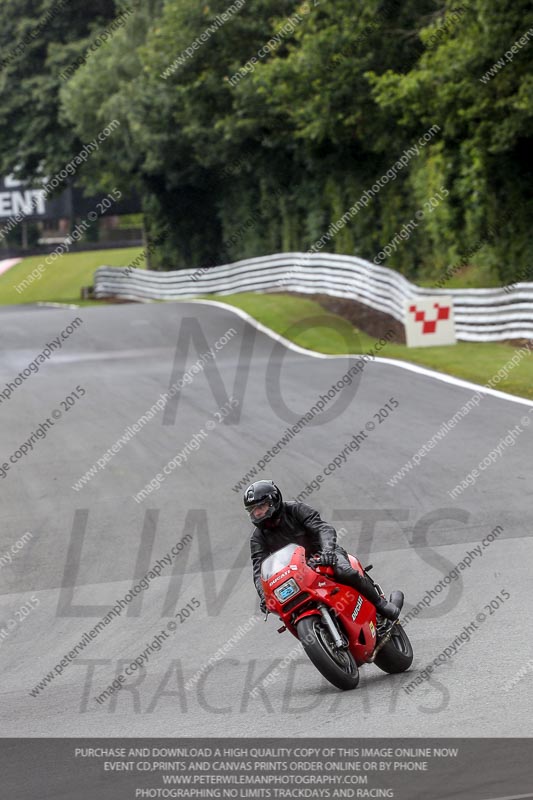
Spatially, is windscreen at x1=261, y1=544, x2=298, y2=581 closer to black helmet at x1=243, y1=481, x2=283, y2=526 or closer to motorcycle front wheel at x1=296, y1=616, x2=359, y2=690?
black helmet at x1=243, y1=481, x2=283, y2=526

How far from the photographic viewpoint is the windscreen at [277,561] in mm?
7629

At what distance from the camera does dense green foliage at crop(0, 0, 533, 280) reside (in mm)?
25719

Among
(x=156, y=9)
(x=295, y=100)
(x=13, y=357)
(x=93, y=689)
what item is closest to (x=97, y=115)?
(x=156, y=9)

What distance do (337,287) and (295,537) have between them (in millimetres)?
23935

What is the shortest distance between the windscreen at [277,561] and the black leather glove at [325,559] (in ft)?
0.53

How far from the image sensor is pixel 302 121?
34312 mm

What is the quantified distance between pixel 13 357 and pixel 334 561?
19.0 metres

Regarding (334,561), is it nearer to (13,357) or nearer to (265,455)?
(265,455)

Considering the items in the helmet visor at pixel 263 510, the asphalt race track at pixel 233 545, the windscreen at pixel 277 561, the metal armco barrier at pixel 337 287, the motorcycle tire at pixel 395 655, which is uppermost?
the helmet visor at pixel 263 510

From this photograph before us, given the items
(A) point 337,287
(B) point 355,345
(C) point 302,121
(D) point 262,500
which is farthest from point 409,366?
(C) point 302,121

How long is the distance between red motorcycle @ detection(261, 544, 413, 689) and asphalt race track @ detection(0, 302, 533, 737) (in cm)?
20

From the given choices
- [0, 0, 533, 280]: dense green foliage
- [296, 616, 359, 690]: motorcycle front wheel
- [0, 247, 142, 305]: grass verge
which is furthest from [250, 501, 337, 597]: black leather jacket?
[0, 247, 142, 305]: grass verge

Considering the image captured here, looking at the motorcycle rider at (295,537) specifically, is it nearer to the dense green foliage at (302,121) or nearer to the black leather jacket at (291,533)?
the black leather jacket at (291,533)

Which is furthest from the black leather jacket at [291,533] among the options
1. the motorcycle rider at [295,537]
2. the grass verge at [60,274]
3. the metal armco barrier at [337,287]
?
the grass verge at [60,274]
